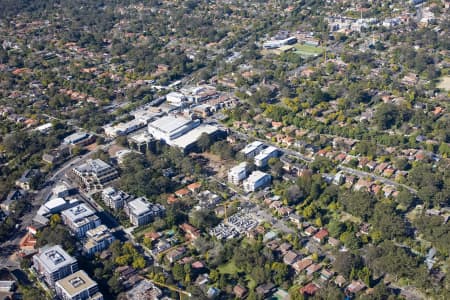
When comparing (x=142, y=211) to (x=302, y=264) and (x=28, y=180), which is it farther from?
(x=302, y=264)

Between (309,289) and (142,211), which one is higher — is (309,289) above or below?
below

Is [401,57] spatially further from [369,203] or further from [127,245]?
[127,245]

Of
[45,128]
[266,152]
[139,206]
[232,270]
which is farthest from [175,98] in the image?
[232,270]

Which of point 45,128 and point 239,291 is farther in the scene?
point 45,128

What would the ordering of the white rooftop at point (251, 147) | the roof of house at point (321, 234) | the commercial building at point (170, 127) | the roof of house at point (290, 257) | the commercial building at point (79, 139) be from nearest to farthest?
the roof of house at point (290, 257)
the roof of house at point (321, 234)
the white rooftop at point (251, 147)
the commercial building at point (170, 127)
the commercial building at point (79, 139)

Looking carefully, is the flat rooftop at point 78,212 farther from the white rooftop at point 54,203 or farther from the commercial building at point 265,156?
the commercial building at point 265,156

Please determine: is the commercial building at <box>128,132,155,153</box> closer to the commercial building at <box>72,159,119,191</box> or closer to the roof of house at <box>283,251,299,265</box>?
the commercial building at <box>72,159,119,191</box>

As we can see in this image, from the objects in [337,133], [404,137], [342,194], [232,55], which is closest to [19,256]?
[342,194]

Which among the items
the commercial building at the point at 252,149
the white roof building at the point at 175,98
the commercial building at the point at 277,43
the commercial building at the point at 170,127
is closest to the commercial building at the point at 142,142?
the commercial building at the point at 170,127
